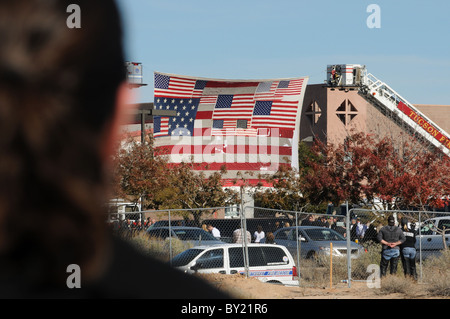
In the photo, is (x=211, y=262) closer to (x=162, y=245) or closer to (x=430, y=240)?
(x=162, y=245)

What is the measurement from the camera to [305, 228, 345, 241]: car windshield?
20406mm

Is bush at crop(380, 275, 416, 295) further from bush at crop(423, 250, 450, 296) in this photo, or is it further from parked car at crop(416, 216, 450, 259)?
parked car at crop(416, 216, 450, 259)

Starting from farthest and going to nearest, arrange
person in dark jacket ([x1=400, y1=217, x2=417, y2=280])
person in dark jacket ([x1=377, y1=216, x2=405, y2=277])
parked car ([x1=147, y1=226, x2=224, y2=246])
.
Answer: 1. parked car ([x1=147, y1=226, x2=224, y2=246])
2. person in dark jacket ([x1=400, y1=217, x2=417, y2=280])
3. person in dark jacket ([x1=377, y1=216, x2=405, y2=277])

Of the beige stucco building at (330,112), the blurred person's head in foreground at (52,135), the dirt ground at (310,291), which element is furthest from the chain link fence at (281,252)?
the beige stucco building at (330,112)

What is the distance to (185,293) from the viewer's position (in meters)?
0.80

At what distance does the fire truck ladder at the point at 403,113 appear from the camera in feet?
139

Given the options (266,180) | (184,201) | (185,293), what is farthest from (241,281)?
(266,180)

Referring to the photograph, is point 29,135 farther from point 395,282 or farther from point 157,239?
point 157,239

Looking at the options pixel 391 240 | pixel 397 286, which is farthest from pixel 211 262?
pixel 391 240

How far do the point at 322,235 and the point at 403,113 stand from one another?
2429 cm

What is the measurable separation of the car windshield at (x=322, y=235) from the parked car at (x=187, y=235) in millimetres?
3696

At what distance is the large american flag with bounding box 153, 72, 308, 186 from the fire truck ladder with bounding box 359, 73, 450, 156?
7.46 m

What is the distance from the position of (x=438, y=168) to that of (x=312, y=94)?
3239cm

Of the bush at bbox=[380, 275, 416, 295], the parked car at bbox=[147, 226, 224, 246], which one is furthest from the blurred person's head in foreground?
the parked car at bbox=[147, 226, 224, 246]
